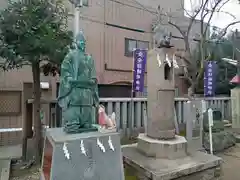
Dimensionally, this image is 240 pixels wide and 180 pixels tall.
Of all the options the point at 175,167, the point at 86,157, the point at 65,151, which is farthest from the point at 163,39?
the point at 65,151

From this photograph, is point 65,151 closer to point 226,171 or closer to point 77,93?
point 77,93

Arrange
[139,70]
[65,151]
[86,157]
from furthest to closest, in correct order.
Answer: [139,70] → [86,157] → [65,151]

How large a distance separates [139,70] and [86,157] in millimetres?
4782

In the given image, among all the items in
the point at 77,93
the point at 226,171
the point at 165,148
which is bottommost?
the point at 226,171

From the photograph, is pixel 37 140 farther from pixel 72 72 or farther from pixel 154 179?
pixel 154 179

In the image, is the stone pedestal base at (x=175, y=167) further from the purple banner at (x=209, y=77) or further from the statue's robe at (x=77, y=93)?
the purple banner at (x=209, y=77)

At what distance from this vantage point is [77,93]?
355 centimetres

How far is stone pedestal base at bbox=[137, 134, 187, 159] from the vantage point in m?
4.82

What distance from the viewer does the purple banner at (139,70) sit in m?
7.45

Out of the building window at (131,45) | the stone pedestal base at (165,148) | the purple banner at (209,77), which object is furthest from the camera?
the building window at (131,45)

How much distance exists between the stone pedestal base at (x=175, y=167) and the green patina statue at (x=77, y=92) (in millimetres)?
1638

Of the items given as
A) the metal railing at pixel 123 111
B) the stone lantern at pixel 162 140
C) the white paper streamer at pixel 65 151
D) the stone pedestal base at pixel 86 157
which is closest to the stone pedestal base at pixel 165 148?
the stone lantern at pixel 162 140

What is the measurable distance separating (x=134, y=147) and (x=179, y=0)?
1037 centimetres

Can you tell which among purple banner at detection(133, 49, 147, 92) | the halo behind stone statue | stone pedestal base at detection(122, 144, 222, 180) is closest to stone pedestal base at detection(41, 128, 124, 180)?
stone pedestal base at detection(122, 144, 222, 180)
